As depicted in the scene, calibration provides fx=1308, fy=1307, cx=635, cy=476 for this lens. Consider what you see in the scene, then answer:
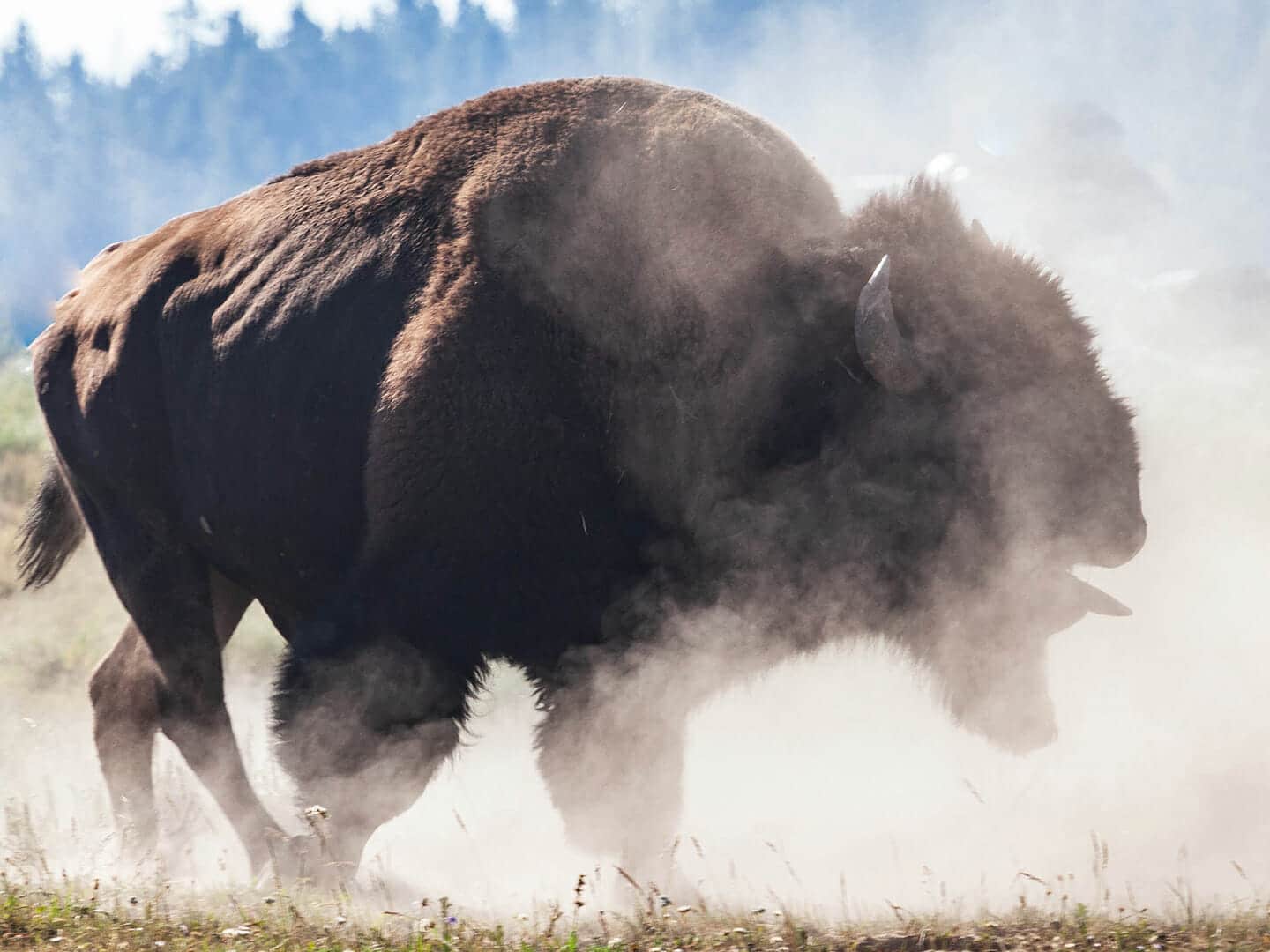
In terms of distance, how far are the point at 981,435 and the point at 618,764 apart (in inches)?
53.4

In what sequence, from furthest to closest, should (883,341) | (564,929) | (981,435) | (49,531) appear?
(49,531) < (981,435) < (883,341) < (564,929)

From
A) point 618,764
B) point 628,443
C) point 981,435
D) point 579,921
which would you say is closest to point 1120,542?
point 981,435

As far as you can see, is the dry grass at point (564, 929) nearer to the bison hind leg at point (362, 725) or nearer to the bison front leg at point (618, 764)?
the bison hind leg at point (362, 725)

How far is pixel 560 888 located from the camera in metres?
3.98

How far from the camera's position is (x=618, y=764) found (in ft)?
12.2

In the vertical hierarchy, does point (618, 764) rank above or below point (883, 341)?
below

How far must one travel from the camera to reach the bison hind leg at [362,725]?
3.42m

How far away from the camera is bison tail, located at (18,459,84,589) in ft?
17.3

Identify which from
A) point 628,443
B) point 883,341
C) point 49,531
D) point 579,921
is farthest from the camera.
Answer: point 49,531

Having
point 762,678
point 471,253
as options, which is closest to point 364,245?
point 471,253

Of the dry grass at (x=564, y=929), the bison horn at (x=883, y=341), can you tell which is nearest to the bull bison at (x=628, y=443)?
the bison horn at (x=883, y=341)

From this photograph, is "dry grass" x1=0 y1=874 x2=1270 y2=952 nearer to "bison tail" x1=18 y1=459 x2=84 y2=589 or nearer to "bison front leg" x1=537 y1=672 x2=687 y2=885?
"bison front leg" x1=537 y1=672 x2=687 y2=885

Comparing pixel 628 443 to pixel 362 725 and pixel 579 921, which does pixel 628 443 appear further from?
pixel 579 921

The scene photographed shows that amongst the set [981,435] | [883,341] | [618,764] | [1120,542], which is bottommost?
[618,764]
